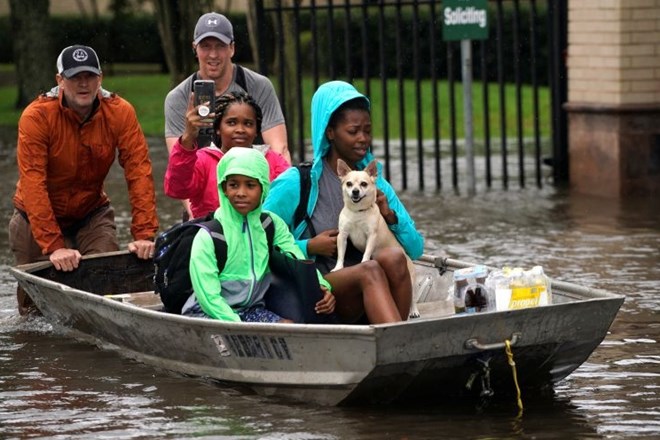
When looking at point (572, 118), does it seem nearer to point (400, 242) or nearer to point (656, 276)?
point (656, 276)

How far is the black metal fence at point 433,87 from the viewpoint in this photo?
18.1 meters

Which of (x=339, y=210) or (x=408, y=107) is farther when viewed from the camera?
(x=408, y=107)

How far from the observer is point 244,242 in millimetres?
8898

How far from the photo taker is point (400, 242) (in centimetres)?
938

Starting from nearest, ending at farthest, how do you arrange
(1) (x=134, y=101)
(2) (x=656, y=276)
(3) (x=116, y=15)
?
1. (2) (x=656, y=276)
2. (1) (x=134, y=101)
3. (3) (x=116, y=15)

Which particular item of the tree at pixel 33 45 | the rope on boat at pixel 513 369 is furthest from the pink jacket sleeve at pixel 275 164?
the tree at pixel 33 45

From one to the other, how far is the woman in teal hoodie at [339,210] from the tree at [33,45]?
21.4 meters

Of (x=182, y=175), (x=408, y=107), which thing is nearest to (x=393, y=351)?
(x=182, y=175)

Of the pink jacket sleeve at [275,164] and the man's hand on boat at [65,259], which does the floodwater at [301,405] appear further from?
the pink jacket sleeve at [275,164]

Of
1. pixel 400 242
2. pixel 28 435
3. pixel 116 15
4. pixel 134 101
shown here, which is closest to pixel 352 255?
pixel 400 242

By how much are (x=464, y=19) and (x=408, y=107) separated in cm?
1273

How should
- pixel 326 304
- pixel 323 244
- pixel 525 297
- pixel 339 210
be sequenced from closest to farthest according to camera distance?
pixel 525 297
pixel 326 304
pixel 323 244
pixel 339 210

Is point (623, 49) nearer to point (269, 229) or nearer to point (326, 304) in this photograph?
point (269, 229)

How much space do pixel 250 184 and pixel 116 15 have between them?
108ft
